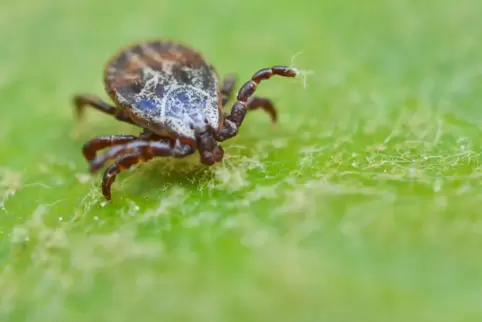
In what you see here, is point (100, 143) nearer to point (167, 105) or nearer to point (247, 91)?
point (167, 105)

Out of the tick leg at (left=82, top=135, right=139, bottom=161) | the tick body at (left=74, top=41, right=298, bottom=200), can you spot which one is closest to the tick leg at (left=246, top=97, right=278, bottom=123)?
the tick body at (left=74, top=41, right=298, bottom=200)

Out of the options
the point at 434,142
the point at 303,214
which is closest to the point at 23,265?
the point at 303,214

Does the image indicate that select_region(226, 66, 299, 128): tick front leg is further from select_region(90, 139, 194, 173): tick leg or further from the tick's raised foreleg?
select_region(90, 139, 194, 173): tick leg

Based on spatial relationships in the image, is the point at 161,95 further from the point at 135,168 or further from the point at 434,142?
the point at 434,142

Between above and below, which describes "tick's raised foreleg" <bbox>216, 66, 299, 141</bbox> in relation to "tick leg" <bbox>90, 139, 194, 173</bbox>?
above

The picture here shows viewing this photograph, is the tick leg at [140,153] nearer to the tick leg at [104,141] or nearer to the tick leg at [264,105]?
the tick leg at [104,141]

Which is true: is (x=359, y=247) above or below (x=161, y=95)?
below

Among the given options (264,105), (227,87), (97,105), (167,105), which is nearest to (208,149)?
(167,105)
